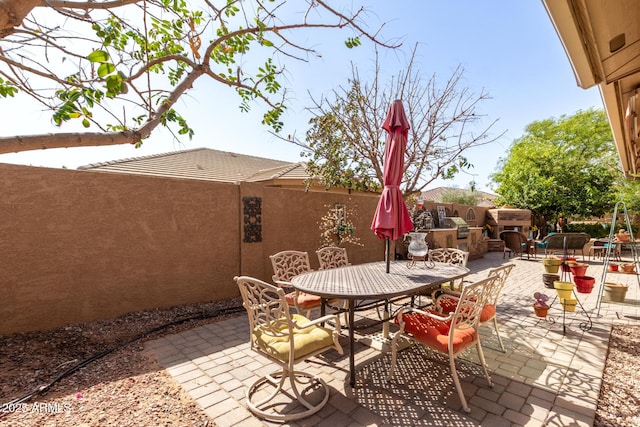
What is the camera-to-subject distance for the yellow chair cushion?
241 cm

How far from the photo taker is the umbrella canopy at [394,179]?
3.62 metres

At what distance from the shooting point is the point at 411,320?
2.92 metres

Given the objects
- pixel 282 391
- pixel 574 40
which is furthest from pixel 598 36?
pixel 282 391

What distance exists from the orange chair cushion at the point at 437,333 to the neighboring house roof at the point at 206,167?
715cm

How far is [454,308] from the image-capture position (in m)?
3.49

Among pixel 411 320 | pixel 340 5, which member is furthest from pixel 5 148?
pixel 411 320

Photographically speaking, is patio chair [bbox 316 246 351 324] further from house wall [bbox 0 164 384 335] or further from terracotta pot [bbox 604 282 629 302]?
terracotta pot [bbox 604 282 629 302]

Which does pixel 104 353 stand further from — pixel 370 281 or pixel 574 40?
pixel 574 40

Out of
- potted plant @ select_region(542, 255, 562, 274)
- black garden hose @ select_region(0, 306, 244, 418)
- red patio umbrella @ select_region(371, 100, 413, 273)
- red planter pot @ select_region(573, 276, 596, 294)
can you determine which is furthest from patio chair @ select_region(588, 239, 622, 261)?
Answer: black garden hose @ select_region(0, 306, 244, 418)

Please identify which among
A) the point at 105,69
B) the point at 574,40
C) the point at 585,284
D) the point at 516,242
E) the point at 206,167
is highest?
the point at 206,167

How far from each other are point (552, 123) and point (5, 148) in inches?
1258

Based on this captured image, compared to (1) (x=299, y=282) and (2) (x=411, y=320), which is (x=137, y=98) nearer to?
(1) (x=299, y=282)

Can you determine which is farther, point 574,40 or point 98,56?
point 574,40

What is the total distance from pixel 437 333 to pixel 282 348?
142 cm
